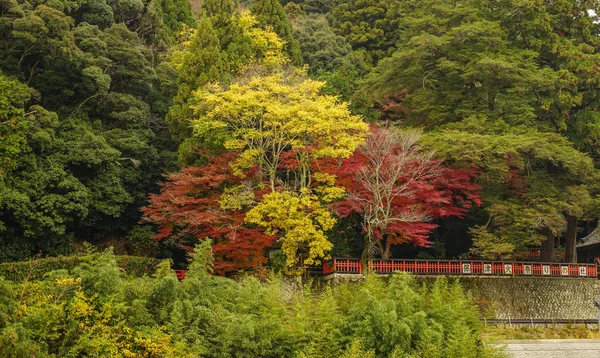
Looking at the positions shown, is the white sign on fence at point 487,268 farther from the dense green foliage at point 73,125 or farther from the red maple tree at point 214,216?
the dense green foliage at point 73,125

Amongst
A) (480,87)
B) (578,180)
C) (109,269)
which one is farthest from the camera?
(480,87)

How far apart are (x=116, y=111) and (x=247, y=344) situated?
18573 millimetres

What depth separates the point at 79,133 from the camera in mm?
29812

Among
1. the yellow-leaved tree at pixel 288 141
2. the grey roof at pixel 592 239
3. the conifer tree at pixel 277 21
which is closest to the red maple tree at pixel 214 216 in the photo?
the yellow-leaved tree at pixel 288 141

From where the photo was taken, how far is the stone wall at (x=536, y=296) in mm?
26516

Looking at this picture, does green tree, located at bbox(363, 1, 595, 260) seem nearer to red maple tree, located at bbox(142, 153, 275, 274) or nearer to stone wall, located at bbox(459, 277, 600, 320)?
stone wall, located at bbox(459, 277, 600, 320)

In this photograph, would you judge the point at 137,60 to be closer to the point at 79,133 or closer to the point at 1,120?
the point at 79,133

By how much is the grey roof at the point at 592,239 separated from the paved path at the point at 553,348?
11927 mm

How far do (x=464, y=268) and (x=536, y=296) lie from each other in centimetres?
277

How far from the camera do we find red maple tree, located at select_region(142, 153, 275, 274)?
81.7ft

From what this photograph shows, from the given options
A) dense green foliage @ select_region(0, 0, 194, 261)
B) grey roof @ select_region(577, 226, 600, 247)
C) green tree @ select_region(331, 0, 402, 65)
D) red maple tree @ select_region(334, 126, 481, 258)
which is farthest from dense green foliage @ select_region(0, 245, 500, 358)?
green tree @ select_region(331, 0, 402, 65)

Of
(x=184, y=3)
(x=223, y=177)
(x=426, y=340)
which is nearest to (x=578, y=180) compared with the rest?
(x=223, y=177)

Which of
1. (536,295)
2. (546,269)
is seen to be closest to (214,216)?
(536,295)

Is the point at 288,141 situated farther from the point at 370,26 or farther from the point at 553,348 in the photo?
the point at 370,26
